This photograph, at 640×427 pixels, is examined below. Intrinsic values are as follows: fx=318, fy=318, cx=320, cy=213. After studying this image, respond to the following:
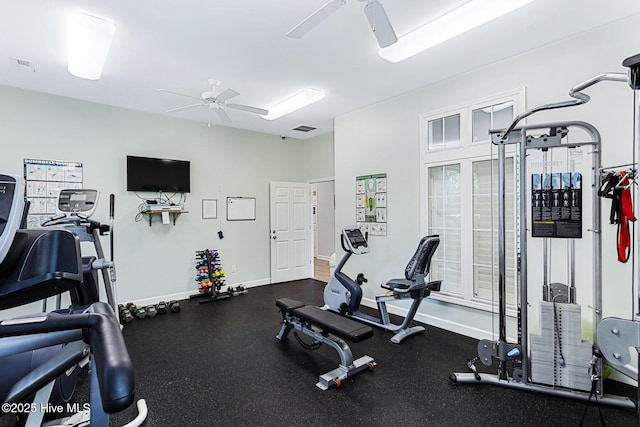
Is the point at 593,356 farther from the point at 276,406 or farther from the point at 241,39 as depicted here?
the point at 241,39

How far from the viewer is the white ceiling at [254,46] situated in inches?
94.8

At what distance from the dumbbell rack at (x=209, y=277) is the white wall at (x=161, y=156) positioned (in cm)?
22

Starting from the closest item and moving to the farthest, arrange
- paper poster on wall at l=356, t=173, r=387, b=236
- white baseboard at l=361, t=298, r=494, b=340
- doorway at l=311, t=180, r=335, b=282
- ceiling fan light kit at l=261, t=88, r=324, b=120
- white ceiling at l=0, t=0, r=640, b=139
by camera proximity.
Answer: white ceiling at l=0, t=0, r=640, b=139 < white baseboard at l=361, t=298, r=494, b=340 < ceiling fan light kit at l=261, t=88, r=324, b=120 < paper poster on wall at l=356, t=173, r=387, b=236 < doorway at l=311, t=180, r=335, b=282

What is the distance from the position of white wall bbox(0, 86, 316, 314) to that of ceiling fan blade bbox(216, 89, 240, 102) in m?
2.03

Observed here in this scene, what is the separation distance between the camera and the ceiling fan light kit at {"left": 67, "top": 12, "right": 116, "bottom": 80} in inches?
97.7

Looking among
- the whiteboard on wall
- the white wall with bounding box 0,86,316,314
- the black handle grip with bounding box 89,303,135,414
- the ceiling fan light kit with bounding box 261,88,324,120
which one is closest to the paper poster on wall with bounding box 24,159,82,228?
the white wall with bounding box 0,86,316,314

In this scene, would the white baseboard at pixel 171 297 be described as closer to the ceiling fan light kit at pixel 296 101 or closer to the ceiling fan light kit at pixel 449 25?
the ceiling fan light kit at pixel 296 101

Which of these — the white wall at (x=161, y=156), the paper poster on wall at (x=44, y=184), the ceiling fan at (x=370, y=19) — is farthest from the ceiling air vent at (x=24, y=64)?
the ceiling fan at (x=370, y=19)

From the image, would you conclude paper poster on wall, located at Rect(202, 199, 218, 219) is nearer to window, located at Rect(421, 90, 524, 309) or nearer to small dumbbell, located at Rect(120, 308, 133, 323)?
small dumbbell, located at Rect(120, 308, 133, 323)

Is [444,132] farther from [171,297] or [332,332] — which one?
[171,297]

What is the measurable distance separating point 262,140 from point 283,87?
231 centimetres

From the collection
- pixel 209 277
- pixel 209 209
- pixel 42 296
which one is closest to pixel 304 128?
pixel 209 209

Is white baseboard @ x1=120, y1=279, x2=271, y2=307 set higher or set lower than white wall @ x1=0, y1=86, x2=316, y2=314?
lower

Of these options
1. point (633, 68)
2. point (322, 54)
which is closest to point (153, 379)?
point (322, 54)
